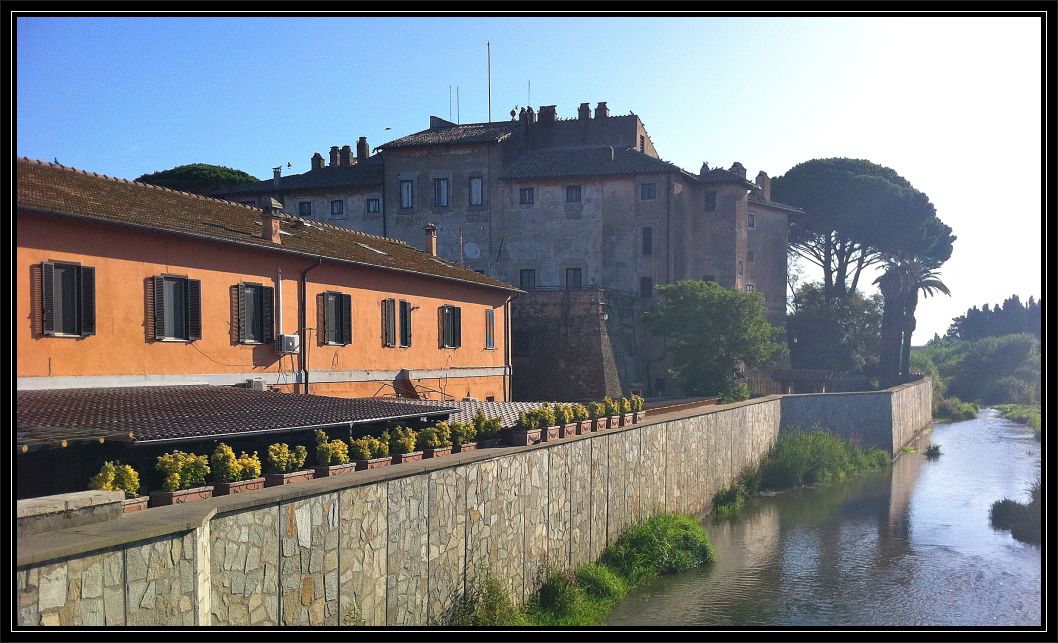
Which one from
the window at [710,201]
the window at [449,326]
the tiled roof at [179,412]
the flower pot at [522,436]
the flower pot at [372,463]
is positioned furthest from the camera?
the window at [710,201]

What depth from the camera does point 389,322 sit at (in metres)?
23.3

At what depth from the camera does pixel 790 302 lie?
62.1 metres

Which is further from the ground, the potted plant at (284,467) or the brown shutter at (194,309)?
the brown shutter at (194,309)

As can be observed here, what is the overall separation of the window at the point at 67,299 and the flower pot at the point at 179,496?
5.75m

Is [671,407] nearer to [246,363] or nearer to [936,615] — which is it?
[936,615]

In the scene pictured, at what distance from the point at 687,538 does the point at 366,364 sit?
809 centimetres

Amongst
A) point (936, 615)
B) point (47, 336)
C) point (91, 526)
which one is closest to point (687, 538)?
point (936, 615)

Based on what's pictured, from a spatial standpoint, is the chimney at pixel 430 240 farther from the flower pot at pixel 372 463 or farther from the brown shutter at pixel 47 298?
the flower pot at pixel 372 463

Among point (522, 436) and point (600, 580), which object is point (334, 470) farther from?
point (600, 580)

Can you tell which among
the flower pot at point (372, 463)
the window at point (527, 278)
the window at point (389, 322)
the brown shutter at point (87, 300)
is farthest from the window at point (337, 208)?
the flower pot at point (372, 463)

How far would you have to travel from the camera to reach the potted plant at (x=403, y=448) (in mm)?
14180

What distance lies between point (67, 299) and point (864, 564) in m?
16.5

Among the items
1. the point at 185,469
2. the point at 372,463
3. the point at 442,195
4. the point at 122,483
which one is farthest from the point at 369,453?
the point at 442,195

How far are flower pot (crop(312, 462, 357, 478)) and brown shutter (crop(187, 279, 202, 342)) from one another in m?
5.74
